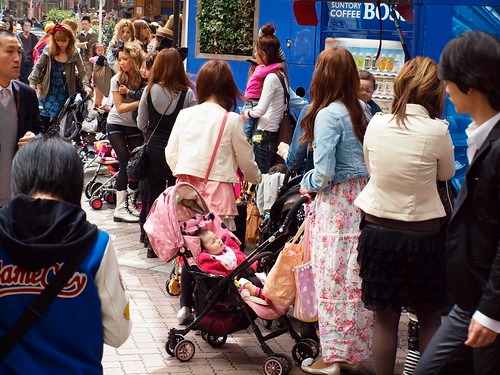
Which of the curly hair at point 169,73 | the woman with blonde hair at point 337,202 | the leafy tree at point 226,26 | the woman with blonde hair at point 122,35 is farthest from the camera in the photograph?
the woman with blonde hair at point 122,35

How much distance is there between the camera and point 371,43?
9586 millimetres

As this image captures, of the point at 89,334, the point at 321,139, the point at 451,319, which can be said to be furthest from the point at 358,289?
the point at 89,334

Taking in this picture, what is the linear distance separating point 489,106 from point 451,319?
0.87m

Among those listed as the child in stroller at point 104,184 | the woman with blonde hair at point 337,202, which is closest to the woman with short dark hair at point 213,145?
the woman with blonde hair at point 337,202

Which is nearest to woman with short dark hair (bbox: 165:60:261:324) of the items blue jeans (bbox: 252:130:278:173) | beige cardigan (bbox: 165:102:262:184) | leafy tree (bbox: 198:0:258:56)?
beige cardigan (bbox: 165:102:262:184)

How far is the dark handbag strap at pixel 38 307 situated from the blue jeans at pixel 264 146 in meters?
6.32

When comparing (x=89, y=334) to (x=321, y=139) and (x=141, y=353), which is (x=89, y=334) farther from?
(x=141, y=353)

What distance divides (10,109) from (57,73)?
647cm

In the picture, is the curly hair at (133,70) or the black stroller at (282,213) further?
the curly hair at (133,70)

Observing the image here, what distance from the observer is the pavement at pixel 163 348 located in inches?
247

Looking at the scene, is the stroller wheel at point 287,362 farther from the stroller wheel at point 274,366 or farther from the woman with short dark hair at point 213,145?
the woman with short dark hair at point 213,145

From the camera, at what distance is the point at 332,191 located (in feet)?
19.6

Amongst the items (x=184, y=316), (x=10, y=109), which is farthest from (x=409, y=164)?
(x=10, y=109)

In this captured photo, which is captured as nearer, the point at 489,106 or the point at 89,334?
the point at 89,334
